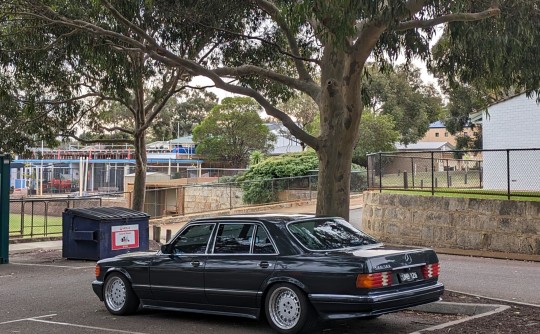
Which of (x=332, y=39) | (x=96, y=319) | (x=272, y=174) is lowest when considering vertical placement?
(x=96, y=319)

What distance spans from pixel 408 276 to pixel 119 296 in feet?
13.8

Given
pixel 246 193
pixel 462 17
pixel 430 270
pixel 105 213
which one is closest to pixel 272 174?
pixel 246 193

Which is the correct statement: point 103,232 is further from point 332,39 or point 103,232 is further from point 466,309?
point 466,309

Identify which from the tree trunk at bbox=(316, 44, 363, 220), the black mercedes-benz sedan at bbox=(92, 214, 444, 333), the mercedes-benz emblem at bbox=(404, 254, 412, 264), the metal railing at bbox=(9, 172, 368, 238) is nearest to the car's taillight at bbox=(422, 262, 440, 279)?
the black mercedes-benz sedan at bbox=(92, 214, 444, 333)

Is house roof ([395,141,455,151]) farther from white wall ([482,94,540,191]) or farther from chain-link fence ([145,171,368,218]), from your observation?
white wall ([482,94,540,191])

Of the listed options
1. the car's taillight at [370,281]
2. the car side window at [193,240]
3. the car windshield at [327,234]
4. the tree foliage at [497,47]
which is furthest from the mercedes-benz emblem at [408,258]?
the tree foliage at [497,47]

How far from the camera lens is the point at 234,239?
330 inches

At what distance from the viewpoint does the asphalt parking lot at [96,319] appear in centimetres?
818

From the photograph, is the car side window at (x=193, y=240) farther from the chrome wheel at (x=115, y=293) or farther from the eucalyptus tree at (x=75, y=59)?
the eucalyptus tree at (x=75, y=59)

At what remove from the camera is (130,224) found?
609 inches

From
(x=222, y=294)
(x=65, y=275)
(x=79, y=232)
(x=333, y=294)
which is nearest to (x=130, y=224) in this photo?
(x=79, y=232)

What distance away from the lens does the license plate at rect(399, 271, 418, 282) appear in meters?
7.38

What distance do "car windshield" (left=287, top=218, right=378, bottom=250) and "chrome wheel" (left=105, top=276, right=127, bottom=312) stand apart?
9.38ft

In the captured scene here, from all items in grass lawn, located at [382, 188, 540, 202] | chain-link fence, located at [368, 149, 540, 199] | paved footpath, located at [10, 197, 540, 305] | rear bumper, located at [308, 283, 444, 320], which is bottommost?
paved footpath, located at [10, 197, 540, 305]
